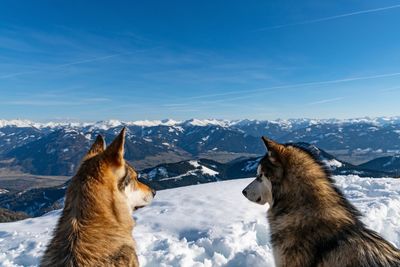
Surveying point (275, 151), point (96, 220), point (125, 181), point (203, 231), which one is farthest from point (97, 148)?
point (203, 231)

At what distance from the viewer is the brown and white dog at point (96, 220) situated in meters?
4.74

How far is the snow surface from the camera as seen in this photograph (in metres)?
11.4

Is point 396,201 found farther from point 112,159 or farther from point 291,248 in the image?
point 112,159

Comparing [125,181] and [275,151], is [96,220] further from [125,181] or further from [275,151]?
[275,151]

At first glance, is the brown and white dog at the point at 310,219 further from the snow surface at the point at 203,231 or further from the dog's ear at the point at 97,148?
the snow surface at the point at 203,231

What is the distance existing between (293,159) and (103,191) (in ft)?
10.8

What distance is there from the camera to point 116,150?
513cm

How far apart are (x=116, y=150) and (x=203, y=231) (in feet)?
30.6

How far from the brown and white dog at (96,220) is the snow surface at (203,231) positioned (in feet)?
19.9

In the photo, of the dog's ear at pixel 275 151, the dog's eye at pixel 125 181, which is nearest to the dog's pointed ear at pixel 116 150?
the dog's eye at pixel 125 181

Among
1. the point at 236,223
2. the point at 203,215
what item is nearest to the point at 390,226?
the point at 236,223

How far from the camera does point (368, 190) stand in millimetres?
20172

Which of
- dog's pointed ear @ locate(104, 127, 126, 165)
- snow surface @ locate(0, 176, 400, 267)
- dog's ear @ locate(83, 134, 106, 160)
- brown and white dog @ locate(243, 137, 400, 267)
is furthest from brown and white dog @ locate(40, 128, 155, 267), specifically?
snow surface @ locate(0, 176, 400, 267)

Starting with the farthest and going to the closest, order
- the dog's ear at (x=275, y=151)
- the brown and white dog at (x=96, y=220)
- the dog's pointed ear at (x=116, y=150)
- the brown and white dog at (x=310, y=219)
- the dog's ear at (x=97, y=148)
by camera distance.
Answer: the dog's ear at (x=275, y=151), the dog's ear at (x=97, y=148), the brown and white dog at (x=310, y=219), the dog's pointed ear at (x=116, y=150), the brown and white dog at (x=96, y=220)
